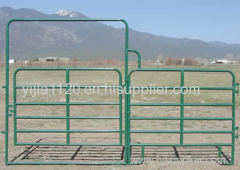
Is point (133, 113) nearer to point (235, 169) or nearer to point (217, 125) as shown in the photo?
point (217, 125)

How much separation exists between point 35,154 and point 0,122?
3902 mm

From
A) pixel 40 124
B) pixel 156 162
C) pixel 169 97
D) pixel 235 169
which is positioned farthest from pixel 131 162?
pixel 169 97

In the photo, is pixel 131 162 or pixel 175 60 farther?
pixel 175 60

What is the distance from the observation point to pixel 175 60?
180 feet

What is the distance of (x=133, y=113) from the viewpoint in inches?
470

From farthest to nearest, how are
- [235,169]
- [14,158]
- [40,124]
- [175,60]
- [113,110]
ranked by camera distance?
[175,60] < [113,110] < [40,124] < [14,158] < [235,169]

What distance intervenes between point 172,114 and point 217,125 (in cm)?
210

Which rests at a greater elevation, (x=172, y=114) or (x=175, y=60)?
(x=175, y=60)

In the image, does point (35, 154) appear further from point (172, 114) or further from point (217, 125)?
point (172, 114)

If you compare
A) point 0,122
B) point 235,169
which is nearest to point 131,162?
point 235,169

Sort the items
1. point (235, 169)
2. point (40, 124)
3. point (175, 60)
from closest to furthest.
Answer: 1. point (235, 169)
2. point (40, 124)
3. point (175, 60)

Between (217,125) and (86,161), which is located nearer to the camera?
(86,161)

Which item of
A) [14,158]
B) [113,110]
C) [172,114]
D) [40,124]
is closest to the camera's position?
[14,158]

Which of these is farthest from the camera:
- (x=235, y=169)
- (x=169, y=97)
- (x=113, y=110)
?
(x=169, y=97)
